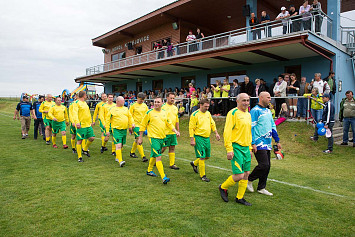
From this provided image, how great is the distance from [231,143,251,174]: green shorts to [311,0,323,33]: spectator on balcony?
10.2m

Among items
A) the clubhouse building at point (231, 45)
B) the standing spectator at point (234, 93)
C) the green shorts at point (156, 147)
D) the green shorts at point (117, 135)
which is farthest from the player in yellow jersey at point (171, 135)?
the clubhouse building at point (231, 45)

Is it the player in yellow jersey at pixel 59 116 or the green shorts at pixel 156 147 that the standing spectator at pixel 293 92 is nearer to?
the green shorts at pixel 156 147

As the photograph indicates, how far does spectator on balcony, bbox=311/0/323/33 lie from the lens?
448 inches

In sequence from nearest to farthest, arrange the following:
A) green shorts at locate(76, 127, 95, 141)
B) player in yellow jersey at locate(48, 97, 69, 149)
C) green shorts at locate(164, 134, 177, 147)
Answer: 1. green shorts at locate(164, 134, 177, 147)
2. green shorts at locate(76, 127, 95, 141)
3. player in yellow jersey at locate(48, 97, 69, 149)

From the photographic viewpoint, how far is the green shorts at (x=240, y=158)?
14.0 feet

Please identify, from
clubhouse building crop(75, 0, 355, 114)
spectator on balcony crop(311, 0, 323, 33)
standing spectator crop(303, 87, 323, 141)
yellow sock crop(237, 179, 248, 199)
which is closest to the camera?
yellow sock crop(237, 179, 248, 199)

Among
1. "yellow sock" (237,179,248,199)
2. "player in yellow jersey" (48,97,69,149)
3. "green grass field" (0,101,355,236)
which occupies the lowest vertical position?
"green grass field" (0,101,355,236)

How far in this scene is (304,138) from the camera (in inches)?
399

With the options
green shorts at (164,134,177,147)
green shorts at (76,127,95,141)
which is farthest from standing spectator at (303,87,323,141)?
green shorts at (76,127,95,141)

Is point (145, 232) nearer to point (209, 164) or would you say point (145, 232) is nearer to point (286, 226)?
point (286, 226)

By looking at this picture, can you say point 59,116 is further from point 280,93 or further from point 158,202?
point 280,93

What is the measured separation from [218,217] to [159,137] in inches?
95.0

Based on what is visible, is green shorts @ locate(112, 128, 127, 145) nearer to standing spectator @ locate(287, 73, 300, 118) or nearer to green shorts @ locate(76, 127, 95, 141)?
green shorts @ locate(76, 127, 95, 141)

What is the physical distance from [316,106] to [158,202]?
8402 mm
